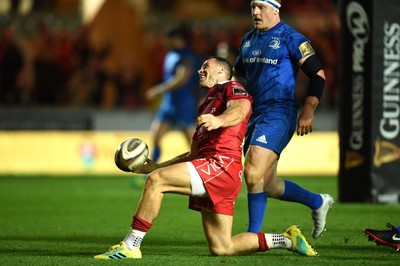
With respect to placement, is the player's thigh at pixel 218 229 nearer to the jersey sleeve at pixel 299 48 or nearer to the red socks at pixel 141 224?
the red socks at pixel 141 224

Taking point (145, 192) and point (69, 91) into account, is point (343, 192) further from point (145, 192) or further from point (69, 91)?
point (69, 91)

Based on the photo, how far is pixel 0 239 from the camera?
29.7ft

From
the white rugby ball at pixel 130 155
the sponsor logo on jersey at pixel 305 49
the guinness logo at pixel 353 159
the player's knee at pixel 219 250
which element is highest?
the sponsor logo on jersey at pixel 305 49

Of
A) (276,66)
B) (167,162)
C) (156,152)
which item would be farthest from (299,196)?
(156,152)

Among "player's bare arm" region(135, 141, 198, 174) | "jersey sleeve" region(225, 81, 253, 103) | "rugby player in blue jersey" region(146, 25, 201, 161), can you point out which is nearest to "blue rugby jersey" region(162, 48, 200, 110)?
"rugby player in blue jersey" region(146, 25, 201, 161)

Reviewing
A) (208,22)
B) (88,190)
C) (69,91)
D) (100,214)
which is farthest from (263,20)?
(208,22)

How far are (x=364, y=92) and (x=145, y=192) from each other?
605 cm

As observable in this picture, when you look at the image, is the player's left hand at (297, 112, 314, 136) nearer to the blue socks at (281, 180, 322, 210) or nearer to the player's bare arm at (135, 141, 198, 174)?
the player's bare arm at (135, 141, 198, 174)

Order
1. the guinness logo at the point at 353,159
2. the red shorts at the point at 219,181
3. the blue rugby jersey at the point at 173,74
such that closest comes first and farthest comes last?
the red shorts at the point at 219,181 < the guinness logo at the point at 353,159 < the blue rugby jersey at the point at 173,74

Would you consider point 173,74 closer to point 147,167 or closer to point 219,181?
point 147,167

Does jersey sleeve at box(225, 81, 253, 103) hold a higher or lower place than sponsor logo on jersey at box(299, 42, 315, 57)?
lower

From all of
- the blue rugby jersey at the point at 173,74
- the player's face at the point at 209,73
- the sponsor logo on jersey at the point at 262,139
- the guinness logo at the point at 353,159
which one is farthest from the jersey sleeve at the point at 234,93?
the blue rugby jersey at the point at 173,74

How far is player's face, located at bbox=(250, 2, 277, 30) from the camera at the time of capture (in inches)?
337

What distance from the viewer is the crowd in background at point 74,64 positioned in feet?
74.7
